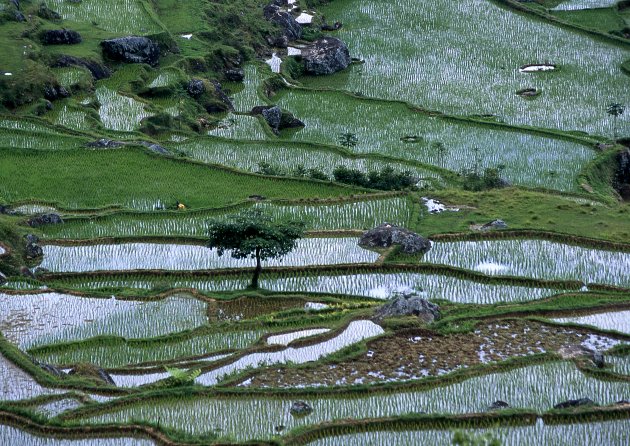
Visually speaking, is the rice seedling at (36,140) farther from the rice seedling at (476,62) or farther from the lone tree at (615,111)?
the lone tree at (615,111)

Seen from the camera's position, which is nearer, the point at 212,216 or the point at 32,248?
the point at 32,248

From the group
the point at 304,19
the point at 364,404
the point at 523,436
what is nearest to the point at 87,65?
the point at 304,19

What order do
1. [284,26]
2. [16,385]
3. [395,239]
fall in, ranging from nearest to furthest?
[16,385] → [395,239] → [284,26]

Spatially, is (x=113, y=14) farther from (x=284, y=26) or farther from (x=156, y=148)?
(x=156, y=148)

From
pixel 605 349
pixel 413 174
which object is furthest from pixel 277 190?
pixel 605 349

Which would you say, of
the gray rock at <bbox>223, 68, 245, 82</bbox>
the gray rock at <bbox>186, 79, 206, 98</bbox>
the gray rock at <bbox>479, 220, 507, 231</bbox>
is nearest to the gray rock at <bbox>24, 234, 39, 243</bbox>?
the gray rock at <bbox>479, 220, 507, 231</bbox>

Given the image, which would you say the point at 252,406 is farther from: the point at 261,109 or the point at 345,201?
the point at 261,109
